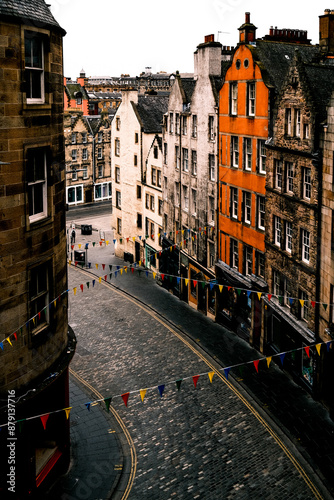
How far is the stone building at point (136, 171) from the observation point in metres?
45.4

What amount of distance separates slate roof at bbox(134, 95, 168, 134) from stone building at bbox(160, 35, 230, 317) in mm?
5526

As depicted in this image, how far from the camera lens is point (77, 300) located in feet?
128

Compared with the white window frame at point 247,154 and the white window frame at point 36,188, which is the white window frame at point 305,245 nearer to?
the white window frame at point 247,154

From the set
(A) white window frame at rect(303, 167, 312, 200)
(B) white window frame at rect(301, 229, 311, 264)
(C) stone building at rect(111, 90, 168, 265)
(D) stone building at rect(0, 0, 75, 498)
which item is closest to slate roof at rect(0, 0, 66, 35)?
(D) stone building at rect(0, 0, 75, 498)

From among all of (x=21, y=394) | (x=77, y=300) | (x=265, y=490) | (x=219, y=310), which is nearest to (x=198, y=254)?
(x=219, y=310)

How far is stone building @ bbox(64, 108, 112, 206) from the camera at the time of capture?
72500 millimetres

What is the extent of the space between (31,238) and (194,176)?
22.5m

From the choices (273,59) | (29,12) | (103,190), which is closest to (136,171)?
(273,59)

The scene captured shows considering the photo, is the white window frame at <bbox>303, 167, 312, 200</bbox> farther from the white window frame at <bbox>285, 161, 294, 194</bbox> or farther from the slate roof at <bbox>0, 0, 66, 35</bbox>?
the slate roof at <bbox>0, 0, 66, 35</bbox>

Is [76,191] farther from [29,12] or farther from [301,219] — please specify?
[29,12]

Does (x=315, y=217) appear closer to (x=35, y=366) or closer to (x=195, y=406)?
(x=195, y=406)

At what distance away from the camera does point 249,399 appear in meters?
24.9

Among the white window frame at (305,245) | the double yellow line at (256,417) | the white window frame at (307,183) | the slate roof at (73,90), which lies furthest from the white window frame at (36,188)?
the slate roof at (73,90)

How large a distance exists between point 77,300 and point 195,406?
17069 mm
